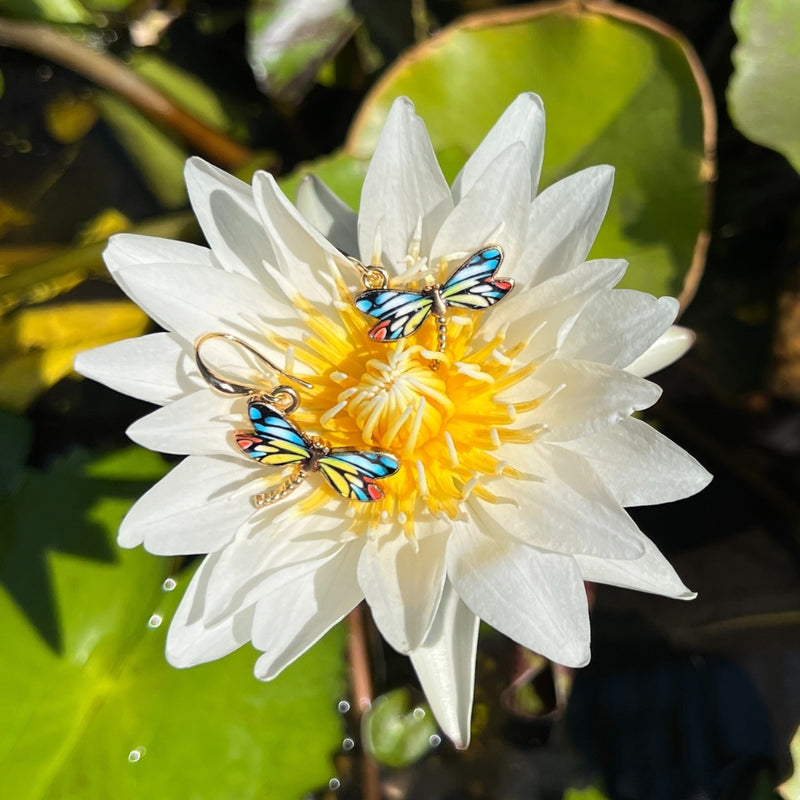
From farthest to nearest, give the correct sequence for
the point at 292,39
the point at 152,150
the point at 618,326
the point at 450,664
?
the point at 152,150 < the point at 292,39 < the point at 450,664 < the point at 618,326

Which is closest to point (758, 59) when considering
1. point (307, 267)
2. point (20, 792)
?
point (307, 267)

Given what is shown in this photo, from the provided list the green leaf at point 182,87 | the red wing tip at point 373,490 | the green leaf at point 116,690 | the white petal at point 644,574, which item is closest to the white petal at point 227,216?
the red wing tip at point 373,490

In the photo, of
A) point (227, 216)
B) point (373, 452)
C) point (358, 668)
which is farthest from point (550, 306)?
point (358, 668)

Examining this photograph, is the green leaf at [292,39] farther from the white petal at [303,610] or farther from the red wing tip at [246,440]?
the white petal at [303,610]

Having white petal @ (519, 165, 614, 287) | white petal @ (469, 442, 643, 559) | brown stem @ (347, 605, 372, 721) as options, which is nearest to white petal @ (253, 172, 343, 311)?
white petal @ (519, 165, 614, 287)

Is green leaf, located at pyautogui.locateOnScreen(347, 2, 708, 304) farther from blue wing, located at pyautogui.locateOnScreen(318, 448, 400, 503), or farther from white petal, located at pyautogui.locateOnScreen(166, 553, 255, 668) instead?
white petal, located at pyautogui.locateOnScreen(166, 553, 255, 668)

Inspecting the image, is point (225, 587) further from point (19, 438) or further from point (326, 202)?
point (19, 438)

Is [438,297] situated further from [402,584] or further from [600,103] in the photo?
[600,103]
